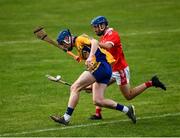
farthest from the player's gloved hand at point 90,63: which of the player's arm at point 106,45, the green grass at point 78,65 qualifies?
the green grass at point 78,65

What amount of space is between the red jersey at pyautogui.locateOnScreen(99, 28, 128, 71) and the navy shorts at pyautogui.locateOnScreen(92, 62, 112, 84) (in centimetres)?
73

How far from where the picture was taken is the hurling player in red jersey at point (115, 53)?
16.8 metres

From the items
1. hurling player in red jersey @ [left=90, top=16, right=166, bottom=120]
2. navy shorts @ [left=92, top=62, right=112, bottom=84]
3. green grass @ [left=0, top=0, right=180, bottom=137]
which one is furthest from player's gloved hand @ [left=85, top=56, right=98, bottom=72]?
green grass @ [left=0, top=0, right=180, bottom=137]

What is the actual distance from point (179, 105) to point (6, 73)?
6586mm

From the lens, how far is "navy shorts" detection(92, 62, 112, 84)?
1627 centimetres

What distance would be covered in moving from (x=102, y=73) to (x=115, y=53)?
4.10 feet

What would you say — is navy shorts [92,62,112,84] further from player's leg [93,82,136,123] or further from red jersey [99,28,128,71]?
red jersey [99,28,128,71]

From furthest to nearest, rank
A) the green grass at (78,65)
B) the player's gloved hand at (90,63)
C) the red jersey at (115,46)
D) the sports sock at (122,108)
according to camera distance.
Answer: the red jersey at (115,46), the green grass at (78,65), the sports sock at (122,108), the player's gloved hand at (90,63)

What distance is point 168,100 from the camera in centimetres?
1900

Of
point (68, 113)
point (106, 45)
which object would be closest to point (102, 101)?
point (68, 113)

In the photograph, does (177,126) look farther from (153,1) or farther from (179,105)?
(153,1)

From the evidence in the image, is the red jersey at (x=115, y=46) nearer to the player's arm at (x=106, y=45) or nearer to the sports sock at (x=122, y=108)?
the player's arm at (x=106, y=45)

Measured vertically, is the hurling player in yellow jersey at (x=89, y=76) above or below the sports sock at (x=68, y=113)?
Answer: above

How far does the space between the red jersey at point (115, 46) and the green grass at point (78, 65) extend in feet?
3.78
